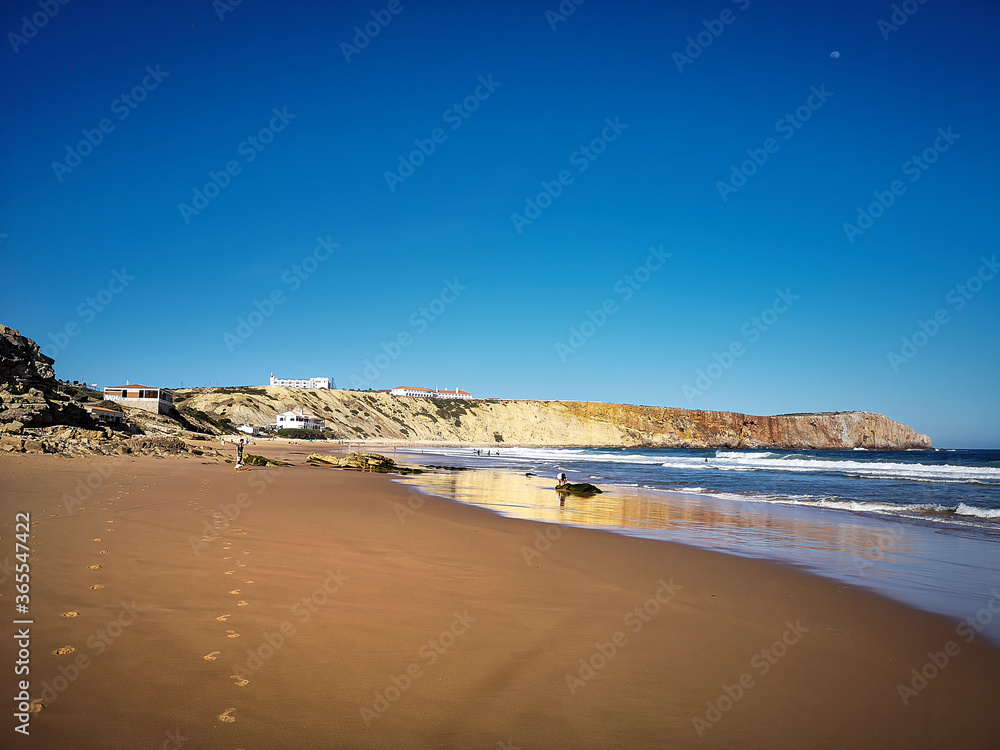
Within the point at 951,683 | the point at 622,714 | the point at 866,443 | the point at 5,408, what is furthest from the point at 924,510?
the point at 866,443

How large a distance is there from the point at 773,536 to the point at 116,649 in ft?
34.5

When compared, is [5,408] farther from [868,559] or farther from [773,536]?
[868,559]

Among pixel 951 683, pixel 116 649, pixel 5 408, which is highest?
pixel 5 408

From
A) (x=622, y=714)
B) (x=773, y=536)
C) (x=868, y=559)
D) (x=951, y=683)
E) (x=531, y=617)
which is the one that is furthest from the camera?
(x=773, y=536)

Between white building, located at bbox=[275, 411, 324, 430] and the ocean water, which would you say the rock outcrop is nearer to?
the ocean water

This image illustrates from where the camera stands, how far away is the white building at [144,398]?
52656mm

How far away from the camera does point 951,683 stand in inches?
161

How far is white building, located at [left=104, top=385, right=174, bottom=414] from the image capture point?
5266cm

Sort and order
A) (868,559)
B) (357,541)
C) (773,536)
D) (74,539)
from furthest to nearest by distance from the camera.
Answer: (773,536), (868,559), (357,541), (74,539)
